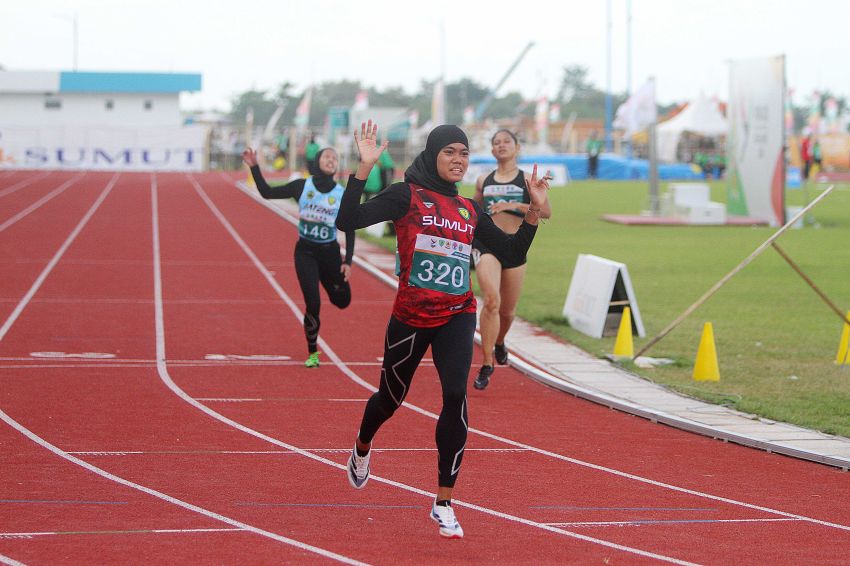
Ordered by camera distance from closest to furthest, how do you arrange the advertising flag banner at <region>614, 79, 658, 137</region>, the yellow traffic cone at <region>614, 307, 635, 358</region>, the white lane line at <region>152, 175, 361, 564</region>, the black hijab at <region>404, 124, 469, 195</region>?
1. the white lane line at <region>152, 175, 361, 564</region>
2. the black hijab at <region>404, 124, 469, 195</region>
3. the yellow traffic cone at <region>614, 307, 635, 358</region>
4. the advertising flag banner at <region>614, 79, 658, 137</region>

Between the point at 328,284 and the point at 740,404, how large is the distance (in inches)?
159

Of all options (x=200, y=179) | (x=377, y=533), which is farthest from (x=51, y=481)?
(x=200, y=179)

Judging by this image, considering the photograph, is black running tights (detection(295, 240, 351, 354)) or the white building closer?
black running tights (detection(295, 240, 351, 354))

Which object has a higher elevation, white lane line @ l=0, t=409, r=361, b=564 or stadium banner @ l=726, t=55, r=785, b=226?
stadium banner @ l=726, t=55, r=785, b=226

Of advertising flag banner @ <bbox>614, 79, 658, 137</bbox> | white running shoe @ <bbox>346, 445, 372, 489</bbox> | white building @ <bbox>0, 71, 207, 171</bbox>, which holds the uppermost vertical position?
white building @ <bbox>0, 71, 207, 171</bbox>

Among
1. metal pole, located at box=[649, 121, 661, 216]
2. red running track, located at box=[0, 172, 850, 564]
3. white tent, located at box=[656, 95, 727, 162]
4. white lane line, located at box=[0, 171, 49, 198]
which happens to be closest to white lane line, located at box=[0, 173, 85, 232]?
white lane line, located at box=[0, 171, 49, 198]

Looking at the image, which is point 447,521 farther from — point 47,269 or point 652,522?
point 47,269

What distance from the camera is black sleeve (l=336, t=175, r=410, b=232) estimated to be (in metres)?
6.35

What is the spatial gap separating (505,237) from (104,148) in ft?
186

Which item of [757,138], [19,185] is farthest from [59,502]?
[19,185]

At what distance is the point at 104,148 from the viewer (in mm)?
61000

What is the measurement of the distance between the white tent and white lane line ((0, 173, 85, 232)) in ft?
108

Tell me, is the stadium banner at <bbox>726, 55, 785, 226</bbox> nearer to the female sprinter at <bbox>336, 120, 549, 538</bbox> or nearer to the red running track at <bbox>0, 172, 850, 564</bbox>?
the red running track at <bbox>0, 172, 850, 564</bbox>

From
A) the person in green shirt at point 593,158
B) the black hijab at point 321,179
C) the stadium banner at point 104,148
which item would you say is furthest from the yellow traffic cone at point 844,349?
the stadium banner at point 104,148
